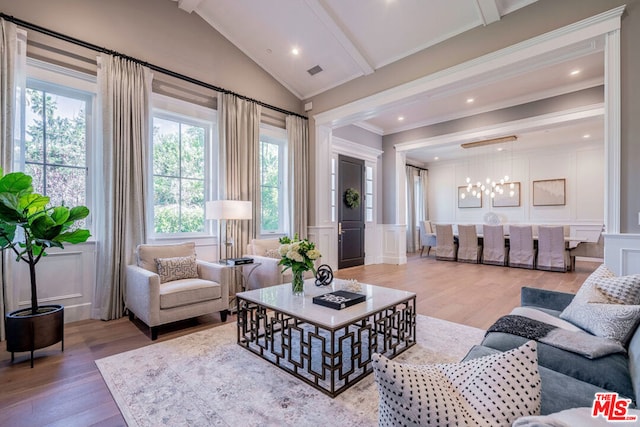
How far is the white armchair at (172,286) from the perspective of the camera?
2.85 meters

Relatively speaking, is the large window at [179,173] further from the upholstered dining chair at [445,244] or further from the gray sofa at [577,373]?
the upholstered dining chair at [445,244]

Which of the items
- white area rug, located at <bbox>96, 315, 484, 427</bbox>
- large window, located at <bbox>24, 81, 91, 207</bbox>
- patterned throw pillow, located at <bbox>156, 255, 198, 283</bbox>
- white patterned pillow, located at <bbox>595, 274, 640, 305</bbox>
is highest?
large window, located at <bbox>24, 81, 91, 207</bbox>

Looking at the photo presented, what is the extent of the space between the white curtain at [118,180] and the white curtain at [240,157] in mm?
1081

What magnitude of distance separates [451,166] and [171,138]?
29.5ft

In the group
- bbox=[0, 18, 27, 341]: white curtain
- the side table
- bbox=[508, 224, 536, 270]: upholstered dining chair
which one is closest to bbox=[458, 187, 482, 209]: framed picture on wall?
bbox=[508, 224, 536, 270]: upholstered dining chair

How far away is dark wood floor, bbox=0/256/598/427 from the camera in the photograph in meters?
1.81

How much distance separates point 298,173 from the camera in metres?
5.43

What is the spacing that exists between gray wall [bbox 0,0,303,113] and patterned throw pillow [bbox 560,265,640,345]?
15.9 ft

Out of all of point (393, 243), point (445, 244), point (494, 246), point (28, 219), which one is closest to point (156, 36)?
point (28, 219)

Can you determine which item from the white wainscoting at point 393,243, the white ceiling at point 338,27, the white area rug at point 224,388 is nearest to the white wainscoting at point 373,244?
the white wainscoting at point 393,243

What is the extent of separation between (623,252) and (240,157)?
464 cm

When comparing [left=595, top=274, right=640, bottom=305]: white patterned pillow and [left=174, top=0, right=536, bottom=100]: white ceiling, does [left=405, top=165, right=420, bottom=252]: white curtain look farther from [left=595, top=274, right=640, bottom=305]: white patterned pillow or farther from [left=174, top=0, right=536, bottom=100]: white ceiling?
[left=595, top=274, right=640, bottom=305]: white patterned pillow

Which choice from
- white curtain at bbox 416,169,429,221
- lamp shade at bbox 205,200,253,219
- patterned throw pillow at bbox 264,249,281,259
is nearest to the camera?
lamp shade at bbox 205,200,253,219

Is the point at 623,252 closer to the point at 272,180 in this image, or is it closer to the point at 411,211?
the point at 272,180
